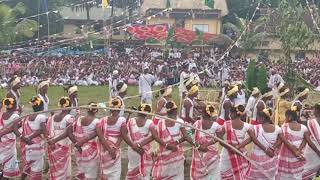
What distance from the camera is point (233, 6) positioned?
165 feet

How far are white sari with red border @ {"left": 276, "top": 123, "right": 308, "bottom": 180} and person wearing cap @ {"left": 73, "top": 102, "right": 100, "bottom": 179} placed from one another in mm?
2880

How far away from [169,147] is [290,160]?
185cm

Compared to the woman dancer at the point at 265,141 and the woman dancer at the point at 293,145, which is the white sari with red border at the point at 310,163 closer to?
the woman dancer at the point at 293,145

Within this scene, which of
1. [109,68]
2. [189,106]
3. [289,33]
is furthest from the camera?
[109,68]

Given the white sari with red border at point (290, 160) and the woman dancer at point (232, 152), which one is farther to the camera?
the woman dancer at point (232, 152)

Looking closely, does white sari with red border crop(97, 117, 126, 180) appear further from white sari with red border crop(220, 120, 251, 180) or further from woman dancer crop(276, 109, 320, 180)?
woman dancer crop(276, 109, 320, 180)

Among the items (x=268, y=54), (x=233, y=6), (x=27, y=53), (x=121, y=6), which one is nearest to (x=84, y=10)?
(x=121, y=6)

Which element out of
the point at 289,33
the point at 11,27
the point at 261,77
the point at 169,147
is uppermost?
the point at 289,33

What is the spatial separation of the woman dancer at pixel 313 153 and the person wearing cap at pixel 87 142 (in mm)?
3318

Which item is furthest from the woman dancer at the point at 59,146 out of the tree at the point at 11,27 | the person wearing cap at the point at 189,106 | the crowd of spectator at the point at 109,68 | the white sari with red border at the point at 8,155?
the tree at the point at 11,27

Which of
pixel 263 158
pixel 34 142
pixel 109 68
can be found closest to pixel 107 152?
pixel 34 142

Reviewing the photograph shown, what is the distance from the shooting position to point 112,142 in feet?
30.9

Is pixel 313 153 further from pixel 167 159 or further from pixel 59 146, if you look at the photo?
pixel 59 146

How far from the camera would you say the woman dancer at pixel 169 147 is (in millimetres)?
9336
